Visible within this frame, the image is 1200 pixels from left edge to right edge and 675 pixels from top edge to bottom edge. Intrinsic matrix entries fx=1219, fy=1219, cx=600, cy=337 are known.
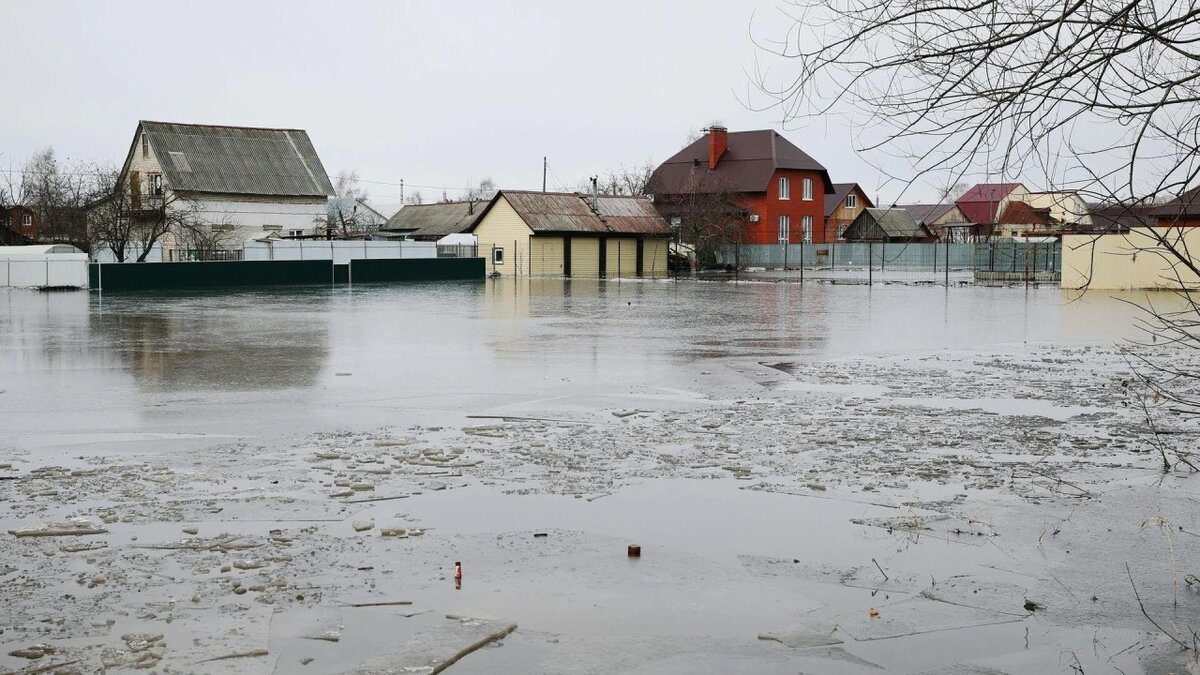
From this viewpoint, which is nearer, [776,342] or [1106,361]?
[1106,361]

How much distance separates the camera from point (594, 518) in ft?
27.2

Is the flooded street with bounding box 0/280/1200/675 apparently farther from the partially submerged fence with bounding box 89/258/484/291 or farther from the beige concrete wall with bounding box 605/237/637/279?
the beige concrete wall with bounding box 605/237/637/279

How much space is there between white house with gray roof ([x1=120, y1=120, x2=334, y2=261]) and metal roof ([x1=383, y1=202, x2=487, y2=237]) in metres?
9.02

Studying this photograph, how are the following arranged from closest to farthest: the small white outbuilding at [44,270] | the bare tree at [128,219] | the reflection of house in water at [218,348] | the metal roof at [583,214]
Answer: the reflection of house in water at [218,348] < the small white outbuilding at [44,270] < the bare tree at [128,219] < the metal roof at [583,214]

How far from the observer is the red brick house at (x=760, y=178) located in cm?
8519

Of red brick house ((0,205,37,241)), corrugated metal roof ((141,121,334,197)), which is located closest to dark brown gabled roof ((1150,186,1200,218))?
red brick house ((0,205,37,241))

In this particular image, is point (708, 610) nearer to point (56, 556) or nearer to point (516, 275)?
point (56, 556)

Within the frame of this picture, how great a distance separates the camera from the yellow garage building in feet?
238

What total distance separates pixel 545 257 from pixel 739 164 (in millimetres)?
20876

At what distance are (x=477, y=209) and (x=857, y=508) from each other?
259 feet

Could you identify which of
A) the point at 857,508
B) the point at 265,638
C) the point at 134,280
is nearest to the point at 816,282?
the point at 134,280

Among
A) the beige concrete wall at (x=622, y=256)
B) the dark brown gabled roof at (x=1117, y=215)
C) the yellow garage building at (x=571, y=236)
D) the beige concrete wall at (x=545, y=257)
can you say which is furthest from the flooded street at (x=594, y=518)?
the beige concrete wall at (x=622, y=256)

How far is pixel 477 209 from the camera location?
3388 inches

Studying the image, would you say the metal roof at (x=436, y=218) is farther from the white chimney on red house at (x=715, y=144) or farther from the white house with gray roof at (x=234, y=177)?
the white chimney on red house at (x=715, y=144)
